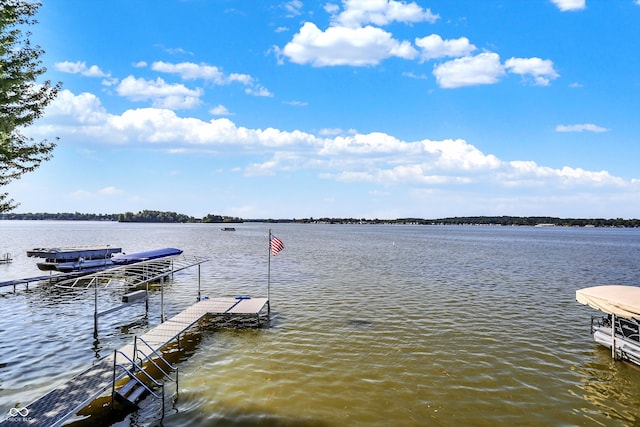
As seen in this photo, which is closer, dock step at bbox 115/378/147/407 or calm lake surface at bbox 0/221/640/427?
dock step at bbox 115/378/147/407

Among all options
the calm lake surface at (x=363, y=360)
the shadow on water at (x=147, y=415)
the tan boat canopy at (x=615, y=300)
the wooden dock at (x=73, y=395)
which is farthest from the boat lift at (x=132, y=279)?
the tan boat canopy at (x=615, y=300)

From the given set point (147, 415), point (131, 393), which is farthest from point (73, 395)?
point (147, 415)

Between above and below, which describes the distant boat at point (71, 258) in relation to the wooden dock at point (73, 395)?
above

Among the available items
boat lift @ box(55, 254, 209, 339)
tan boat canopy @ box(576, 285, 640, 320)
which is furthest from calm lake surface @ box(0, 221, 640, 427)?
tan boat canopy @ box(576, 285, 640, 320)

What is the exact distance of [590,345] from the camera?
20.5 m

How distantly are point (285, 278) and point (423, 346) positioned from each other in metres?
24.9

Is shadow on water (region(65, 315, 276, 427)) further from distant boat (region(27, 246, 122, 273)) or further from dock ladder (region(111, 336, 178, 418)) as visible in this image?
distant boat (region(27, 246, 122, 273))

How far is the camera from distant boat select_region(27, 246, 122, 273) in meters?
44.3

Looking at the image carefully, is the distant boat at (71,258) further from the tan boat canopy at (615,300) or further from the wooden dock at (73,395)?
the tan boat canopy at (615,300)

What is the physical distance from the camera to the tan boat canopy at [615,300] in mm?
16797

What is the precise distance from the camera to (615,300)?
58.0 feet

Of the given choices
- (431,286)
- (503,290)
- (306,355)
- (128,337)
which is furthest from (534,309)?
(128,337)

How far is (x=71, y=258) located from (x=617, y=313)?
52.5m

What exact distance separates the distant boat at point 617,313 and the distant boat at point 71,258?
4796cm
